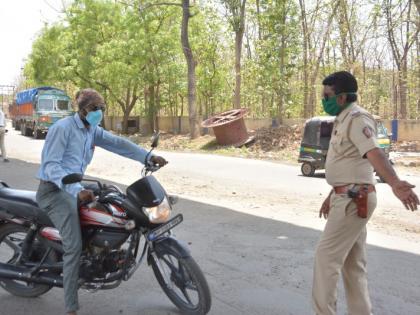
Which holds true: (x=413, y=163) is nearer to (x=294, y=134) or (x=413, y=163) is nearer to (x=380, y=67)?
(x=294, y=134)

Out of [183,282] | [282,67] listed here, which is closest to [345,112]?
[183,282]

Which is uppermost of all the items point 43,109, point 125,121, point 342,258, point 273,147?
point 43,109

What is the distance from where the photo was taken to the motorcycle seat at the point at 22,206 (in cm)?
417

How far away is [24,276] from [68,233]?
29.4 inches

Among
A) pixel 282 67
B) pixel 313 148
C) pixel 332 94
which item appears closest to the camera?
pixel 332 94

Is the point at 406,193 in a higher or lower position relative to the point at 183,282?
higher

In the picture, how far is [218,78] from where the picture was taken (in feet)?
110

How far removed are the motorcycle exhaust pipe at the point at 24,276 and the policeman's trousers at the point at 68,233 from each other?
0.24 meters

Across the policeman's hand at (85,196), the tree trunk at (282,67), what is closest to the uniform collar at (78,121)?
the policeman's hand at (85,196)

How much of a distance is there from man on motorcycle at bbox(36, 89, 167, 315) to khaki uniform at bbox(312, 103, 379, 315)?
176 centimetres

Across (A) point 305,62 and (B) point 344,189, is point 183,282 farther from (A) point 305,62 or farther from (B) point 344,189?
(A) point 305,62

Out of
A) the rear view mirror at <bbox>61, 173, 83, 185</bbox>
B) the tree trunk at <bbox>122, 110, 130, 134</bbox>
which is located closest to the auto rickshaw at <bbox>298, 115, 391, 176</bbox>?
the rear view mirror at <bbox>61, 173, 83, 185</bbox>

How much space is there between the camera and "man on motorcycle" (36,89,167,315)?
3.88 meters

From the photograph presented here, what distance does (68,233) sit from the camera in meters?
3.88
